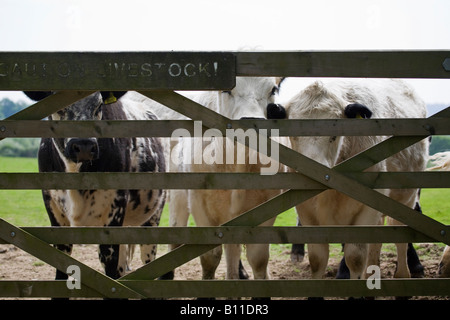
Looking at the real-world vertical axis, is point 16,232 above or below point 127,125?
below

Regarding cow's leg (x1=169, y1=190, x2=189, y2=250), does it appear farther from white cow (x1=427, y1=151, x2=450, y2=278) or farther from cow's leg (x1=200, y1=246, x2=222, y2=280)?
white cow (x1=427, y1=151, x2=450, y2=278)

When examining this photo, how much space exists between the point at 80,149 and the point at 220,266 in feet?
13.3

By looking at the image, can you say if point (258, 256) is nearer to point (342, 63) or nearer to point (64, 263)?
point (64, 263)

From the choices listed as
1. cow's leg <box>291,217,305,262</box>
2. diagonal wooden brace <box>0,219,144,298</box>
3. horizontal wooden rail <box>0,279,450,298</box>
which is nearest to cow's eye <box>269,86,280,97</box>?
horizontal wooden rail <box>0,279,450,298</box>

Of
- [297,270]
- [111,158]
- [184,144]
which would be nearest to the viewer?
[111,158]

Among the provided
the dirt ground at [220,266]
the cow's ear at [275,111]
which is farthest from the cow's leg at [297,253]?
the cow's ear at [275,111]

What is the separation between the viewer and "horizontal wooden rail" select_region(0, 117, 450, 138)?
421cm

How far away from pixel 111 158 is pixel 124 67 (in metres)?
2.46

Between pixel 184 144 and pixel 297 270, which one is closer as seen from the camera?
pixel 184 144

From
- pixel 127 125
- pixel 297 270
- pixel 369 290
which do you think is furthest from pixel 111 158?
pixel 297 270

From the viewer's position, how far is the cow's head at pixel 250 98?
20.0 feet

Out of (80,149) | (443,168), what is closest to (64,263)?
(80,149)

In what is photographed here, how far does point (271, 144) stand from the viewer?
4.15 meters
